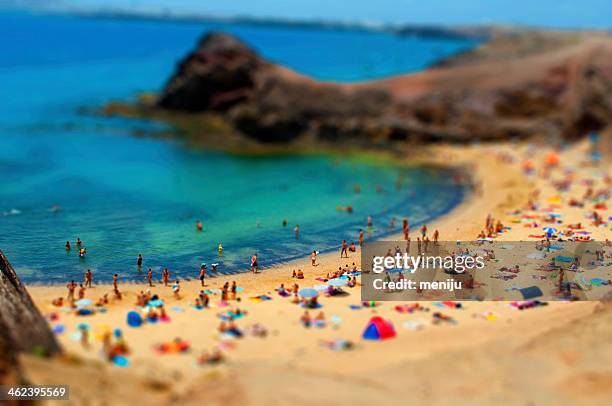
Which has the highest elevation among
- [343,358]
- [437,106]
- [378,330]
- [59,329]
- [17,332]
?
[437,106]

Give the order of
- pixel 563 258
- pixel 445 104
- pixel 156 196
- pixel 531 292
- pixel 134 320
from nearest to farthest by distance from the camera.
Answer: pixel 134 320
pixel 531 292
pixel 563 258
pixel 156 196
pixel 445 104

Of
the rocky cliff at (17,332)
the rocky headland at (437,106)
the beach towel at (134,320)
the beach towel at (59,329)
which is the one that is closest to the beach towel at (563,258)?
the beach towel at (134,320)

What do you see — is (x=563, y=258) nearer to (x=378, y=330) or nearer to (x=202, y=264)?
(x=378, y=330)

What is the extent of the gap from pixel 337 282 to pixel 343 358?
277 inches

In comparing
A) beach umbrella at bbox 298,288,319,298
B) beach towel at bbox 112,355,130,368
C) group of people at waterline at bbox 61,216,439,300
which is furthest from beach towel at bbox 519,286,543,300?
beach towel at bbox 112,355,130,368

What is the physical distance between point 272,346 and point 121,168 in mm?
32562

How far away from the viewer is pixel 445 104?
61656 millimetres

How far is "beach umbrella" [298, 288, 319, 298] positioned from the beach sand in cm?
59

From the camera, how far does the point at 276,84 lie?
6438 centimetres

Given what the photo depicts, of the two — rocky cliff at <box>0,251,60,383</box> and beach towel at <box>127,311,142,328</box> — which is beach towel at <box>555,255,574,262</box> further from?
rocky cliff at <box>0,251,60,383</box>

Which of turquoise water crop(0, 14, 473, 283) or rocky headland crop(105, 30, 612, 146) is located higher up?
rocky headland crop(105, 30, 612, 146)

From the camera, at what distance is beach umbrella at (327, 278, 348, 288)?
2649 cm

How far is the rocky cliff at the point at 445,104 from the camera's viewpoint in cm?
5991

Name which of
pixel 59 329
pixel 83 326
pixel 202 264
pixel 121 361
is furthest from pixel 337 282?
pixel 59 329
